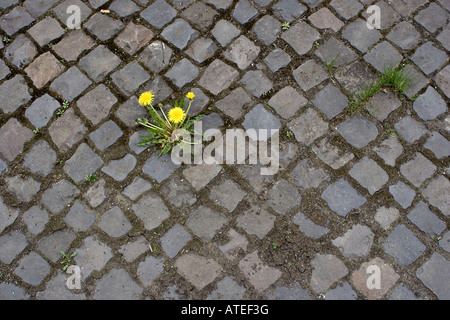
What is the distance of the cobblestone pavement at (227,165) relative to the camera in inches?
108

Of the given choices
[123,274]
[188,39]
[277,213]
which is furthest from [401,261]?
[188,39]

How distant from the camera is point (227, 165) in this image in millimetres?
2979

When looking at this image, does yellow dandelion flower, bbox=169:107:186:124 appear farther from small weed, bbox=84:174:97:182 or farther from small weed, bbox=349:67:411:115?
small weed, bbox=349:67:411:115

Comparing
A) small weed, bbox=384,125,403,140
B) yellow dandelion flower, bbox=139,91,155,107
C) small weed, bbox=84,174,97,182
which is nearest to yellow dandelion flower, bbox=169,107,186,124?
yellow dandelion flower, bbox=139,91,155,107

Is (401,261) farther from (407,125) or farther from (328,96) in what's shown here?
(328,96)

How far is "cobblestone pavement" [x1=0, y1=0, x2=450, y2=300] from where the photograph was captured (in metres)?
2.74

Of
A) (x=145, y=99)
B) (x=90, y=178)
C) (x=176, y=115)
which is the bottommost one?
(x=90, y=178)

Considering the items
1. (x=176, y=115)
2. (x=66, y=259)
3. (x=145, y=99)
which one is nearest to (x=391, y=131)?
(x=176, y=115)

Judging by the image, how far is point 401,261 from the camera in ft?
9.00

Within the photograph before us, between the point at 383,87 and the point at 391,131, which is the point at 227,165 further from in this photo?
the point at 383,87

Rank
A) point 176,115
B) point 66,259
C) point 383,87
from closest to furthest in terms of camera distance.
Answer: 1. point 66,259
2. point 176,115
3. point 383,87

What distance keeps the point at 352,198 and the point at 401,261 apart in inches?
20.4

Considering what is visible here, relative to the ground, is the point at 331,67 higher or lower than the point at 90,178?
lower

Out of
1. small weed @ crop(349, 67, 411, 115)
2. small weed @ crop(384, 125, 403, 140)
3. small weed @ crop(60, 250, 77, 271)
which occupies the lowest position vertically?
small weed @ crop(384, 125, 403, 140)
